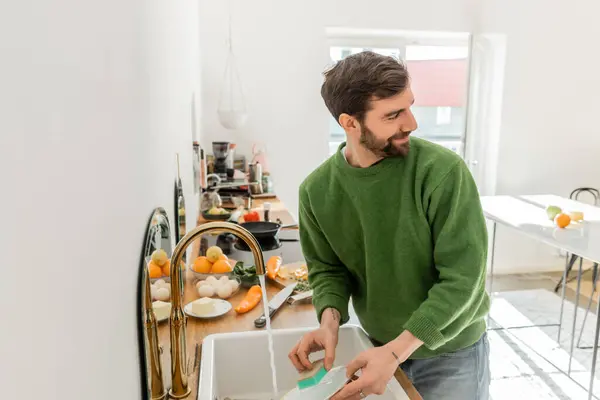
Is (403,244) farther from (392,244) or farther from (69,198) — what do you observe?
(69,198)

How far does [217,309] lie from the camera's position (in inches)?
58.0

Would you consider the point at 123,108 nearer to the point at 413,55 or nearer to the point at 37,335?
the point at 37,335

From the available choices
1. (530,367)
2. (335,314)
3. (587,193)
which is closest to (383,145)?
(335,314)

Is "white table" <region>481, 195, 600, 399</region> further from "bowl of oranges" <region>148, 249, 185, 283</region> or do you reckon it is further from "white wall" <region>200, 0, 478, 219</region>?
"bowl of oranges" <region>148, 249, 185, 283</region>

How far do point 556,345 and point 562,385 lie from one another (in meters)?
0.51

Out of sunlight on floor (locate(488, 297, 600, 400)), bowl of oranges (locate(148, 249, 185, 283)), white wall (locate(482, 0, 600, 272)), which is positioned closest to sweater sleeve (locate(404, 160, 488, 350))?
bowl of oranges (locate(148, 249, 185, 283))

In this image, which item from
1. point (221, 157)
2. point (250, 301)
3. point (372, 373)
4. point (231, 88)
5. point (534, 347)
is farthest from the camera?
point (231, 88)

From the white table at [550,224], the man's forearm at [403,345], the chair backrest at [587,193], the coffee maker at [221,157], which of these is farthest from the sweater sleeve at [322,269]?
the chair backrest at [587,193]

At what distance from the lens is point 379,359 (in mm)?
931

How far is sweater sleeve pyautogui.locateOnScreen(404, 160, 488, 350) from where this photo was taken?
0.97 meters

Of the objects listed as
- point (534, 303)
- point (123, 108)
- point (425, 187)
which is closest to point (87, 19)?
point (123, 108)

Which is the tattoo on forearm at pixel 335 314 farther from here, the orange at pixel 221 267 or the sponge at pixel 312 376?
the orange at pixel 221 267

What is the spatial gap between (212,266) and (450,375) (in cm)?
89

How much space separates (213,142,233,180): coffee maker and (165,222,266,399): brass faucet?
2.59m
